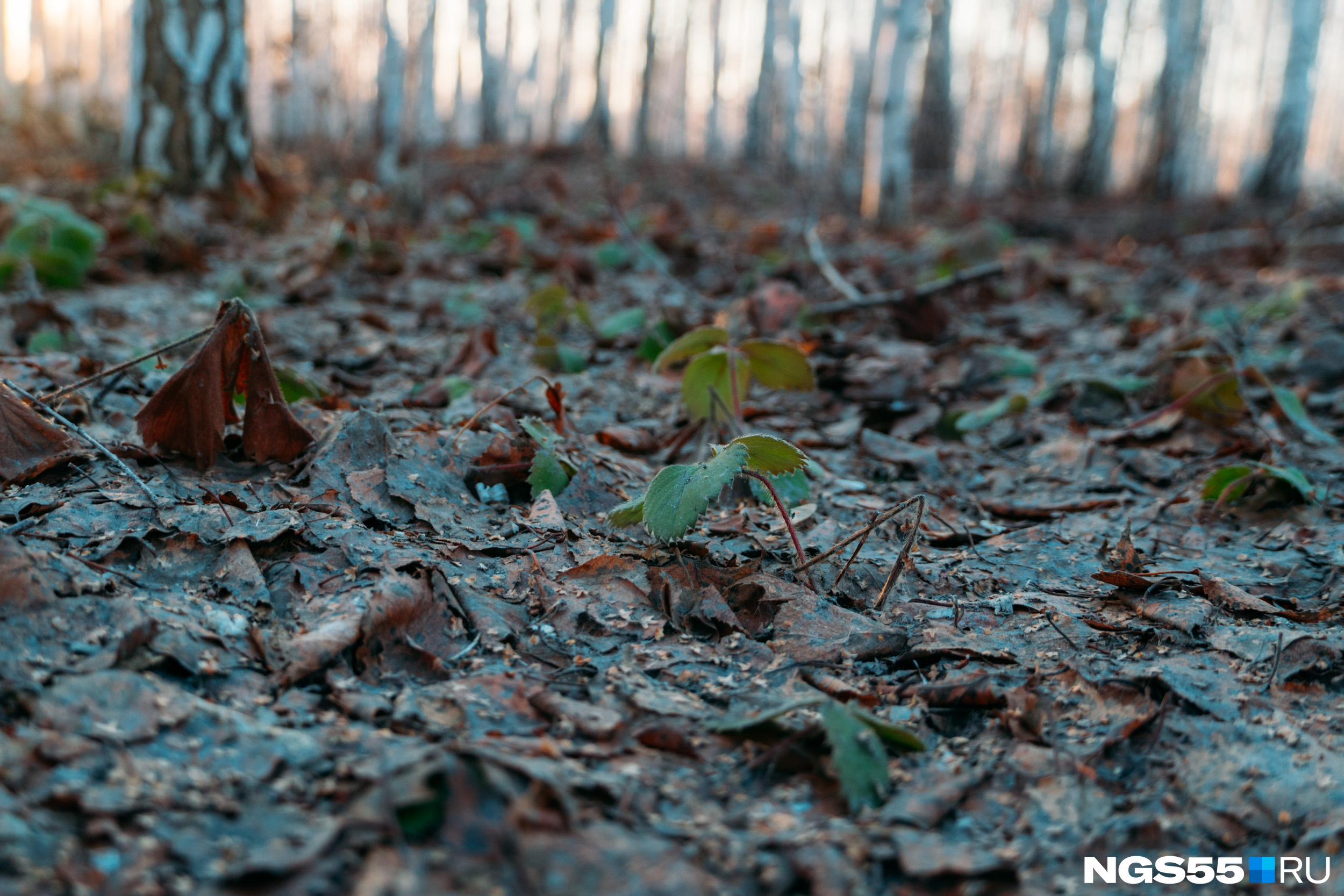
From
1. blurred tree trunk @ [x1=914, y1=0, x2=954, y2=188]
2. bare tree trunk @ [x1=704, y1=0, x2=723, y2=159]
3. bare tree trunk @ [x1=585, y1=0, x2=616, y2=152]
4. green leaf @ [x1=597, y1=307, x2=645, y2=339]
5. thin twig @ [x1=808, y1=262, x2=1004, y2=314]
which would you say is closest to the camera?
green leaf @ [x1=597, y1=307, x2=645, y2=339]

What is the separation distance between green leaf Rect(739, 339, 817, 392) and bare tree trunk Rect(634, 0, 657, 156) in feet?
48.8

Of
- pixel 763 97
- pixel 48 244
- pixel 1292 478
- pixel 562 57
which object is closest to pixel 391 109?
pixel 48 244

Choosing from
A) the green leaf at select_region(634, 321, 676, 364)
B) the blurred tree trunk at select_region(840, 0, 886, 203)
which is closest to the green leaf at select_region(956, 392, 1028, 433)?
the green leaf at select_region(634, 321, 676, 364)

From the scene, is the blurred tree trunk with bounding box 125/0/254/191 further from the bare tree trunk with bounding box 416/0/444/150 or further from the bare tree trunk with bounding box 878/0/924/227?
the bare tree trunk with bounding box 878/0/924/227

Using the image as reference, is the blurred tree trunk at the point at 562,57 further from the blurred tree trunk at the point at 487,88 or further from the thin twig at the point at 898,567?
the thin twig at the point at 898,567

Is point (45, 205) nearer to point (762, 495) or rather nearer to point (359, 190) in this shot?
point (762, 495)

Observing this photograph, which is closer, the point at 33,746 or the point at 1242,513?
the point at 33,746

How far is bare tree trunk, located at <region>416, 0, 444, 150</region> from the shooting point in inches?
392

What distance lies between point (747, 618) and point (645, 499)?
10.6 inches

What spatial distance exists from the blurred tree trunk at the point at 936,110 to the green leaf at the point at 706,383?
1199cm

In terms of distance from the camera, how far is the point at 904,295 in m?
3.48

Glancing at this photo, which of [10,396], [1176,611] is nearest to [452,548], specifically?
[10,396]

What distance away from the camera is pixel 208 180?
541cm

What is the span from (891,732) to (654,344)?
1990 millimetres
